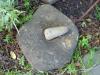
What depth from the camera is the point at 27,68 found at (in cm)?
227

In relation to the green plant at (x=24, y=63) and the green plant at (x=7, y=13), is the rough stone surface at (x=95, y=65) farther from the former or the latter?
the green plant at (x=7, y=13)

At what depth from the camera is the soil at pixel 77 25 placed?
2281mm

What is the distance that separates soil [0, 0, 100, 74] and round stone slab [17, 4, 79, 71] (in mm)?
134

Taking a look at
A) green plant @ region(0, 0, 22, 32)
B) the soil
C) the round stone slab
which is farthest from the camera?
the soil

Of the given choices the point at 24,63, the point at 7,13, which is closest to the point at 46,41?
the point at 24,63

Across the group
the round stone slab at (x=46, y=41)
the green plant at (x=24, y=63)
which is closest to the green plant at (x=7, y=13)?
the round stone slab at (x=46, y=41)

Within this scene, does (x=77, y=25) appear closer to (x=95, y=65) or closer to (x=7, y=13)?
(x=95, y=65)

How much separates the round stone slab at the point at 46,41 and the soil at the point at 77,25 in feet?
0.44

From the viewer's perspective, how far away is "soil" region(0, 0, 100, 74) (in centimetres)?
228

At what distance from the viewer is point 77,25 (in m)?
2.37

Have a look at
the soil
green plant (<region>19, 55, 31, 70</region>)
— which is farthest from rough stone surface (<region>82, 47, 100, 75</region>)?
green plant (<region>19, 55, 31, 70</region>)

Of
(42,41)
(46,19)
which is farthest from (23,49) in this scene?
(46,19)

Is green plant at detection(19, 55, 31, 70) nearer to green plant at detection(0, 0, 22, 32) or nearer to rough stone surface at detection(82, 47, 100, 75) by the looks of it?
green plant at detection(0, 0, 22, 32)

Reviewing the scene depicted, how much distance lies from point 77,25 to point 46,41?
1.12 feet
